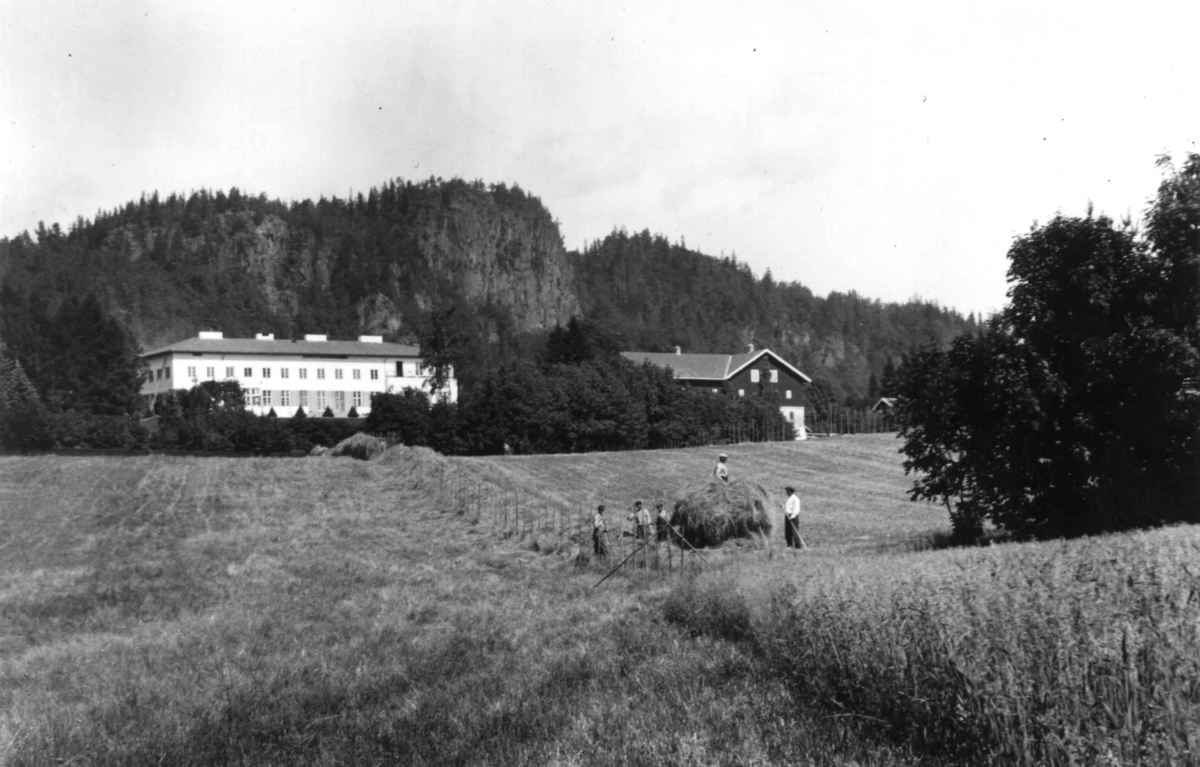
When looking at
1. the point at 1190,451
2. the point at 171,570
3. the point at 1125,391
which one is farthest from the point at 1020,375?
the point at 171,570

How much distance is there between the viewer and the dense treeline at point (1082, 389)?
18641 mm

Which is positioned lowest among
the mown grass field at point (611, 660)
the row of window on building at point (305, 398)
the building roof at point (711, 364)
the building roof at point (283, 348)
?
the mown grass field at point (611, 660)

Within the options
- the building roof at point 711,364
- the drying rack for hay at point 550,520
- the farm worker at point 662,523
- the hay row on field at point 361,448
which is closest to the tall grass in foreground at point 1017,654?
the drying rack for hay at point 550,520

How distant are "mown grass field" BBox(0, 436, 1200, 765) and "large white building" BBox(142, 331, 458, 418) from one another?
8785 centimetres

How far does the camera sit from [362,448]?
166ft

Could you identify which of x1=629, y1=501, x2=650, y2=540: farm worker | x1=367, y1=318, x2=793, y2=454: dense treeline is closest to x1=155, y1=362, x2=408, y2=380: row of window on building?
x1=367, y1=318, x2=793, y2=454: dense treeline

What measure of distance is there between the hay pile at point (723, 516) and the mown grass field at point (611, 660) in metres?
1.12

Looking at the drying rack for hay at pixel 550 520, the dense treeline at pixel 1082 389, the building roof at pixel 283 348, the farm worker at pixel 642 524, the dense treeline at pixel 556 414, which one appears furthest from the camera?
the building roof at pixel 283 348

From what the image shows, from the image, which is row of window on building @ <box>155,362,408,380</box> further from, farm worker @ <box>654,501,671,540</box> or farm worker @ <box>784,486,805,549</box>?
farm worker @ <box>784,486,805,549</box>

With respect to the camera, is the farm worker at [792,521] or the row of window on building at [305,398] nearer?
the farm worker at [792,521]

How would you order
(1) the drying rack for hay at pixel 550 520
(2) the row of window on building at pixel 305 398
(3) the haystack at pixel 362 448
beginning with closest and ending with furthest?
(1) the drying rack for hay at pixel 550 520 → (3) the haystack at pixel 362 448 → (2) the row of window on building at pixel 305 398

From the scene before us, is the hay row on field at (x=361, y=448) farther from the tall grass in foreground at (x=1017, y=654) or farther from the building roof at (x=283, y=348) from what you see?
the building roof at (x=283, y=348)

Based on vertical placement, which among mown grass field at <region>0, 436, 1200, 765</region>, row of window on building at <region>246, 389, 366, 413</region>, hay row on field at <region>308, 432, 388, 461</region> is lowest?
mown grass field at <region>0, 436, 1200, 765</region>

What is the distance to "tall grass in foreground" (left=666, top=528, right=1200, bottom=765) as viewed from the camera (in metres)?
5.55
